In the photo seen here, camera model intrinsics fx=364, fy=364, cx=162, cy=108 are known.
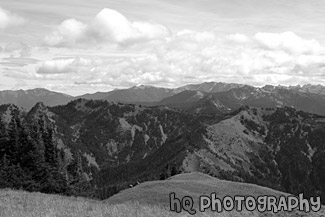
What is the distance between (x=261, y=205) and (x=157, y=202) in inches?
392

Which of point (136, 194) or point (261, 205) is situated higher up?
point (261, 205)

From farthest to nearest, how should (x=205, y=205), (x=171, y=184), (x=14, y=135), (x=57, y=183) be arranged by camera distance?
(x=14, y=135)
(x=57, y=183)
(x=171, y=184)
(x=205, y=205)

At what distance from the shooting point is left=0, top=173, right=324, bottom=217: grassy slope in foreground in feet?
59.1

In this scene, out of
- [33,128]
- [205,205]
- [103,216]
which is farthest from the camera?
[33,128]

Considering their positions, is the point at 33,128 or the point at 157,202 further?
the point at 33,128

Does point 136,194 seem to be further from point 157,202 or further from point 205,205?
point 205,205

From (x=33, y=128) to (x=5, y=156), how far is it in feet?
47.1

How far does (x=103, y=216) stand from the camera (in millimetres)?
17156

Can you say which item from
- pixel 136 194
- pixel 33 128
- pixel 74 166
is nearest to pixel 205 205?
pixel 136 194

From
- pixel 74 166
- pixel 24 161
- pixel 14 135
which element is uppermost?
pixel 14 135

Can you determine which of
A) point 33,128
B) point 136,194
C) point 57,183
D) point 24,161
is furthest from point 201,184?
point 33,128

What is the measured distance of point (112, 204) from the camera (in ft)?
85.4

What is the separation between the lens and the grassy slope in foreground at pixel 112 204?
18.0 m

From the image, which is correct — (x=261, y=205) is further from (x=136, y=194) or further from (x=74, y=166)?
(x=74, y=166)
